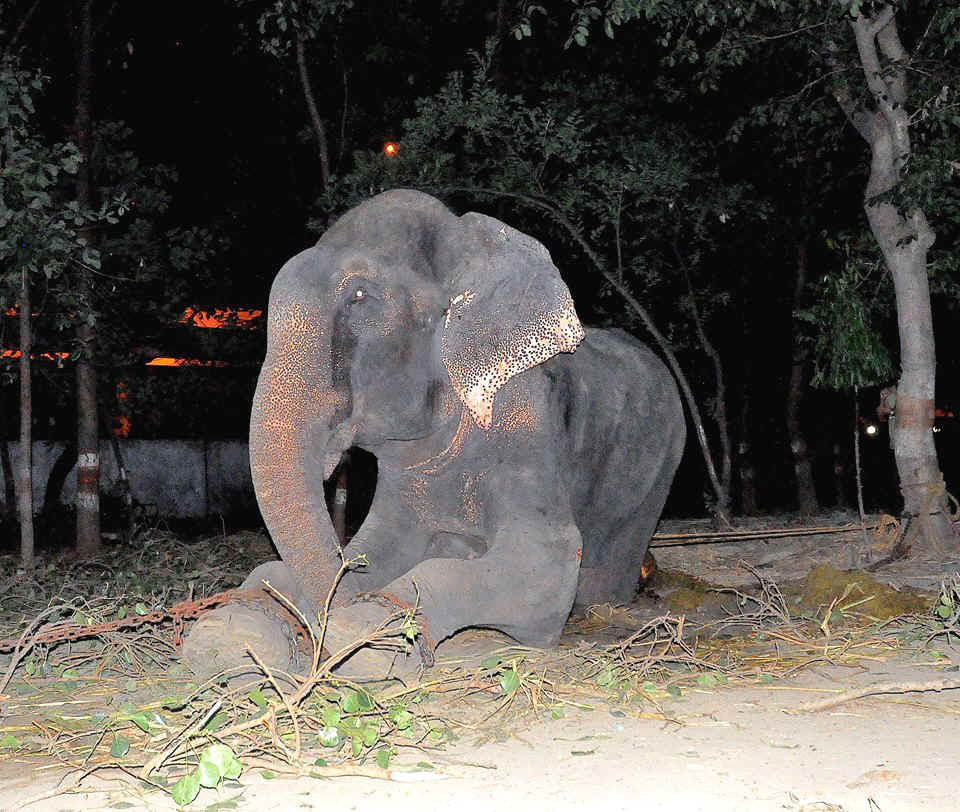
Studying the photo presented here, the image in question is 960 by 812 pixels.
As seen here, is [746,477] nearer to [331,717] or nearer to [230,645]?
[230,645]

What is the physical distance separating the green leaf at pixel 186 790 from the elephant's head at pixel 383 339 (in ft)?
5.01

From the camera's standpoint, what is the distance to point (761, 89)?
14.6 metres

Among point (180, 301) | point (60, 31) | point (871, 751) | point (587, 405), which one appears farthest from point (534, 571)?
point (60, 31)

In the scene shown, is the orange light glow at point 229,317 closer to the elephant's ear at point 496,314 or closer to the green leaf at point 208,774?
the elephant's ear at point 496,314

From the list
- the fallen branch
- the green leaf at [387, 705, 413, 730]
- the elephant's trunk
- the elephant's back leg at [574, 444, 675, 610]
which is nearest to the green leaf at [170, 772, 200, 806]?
the green leaf at [387, 705, 413, 730]

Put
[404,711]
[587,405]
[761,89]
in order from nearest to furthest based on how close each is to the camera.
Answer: [404,711] → [587,405] → [761,89]

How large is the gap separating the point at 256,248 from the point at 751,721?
47.6 feet

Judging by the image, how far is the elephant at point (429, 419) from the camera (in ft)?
15.0

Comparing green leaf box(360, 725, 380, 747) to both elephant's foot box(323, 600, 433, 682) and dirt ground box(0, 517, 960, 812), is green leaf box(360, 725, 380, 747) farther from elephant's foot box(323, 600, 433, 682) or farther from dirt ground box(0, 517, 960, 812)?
elephant's foot box(323, 600, 433, 682)

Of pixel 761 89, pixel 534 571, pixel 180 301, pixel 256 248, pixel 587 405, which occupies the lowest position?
pixel 534 571

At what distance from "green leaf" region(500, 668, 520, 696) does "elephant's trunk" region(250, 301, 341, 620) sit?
87 centimetres

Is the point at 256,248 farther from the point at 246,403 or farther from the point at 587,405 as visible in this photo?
the point at 587,405

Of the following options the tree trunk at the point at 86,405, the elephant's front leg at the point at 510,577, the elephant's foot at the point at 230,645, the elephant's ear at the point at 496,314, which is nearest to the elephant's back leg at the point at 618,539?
the elephant's front leg at the point at 510,577

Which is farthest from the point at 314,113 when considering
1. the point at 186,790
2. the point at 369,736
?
the point at 186,790
